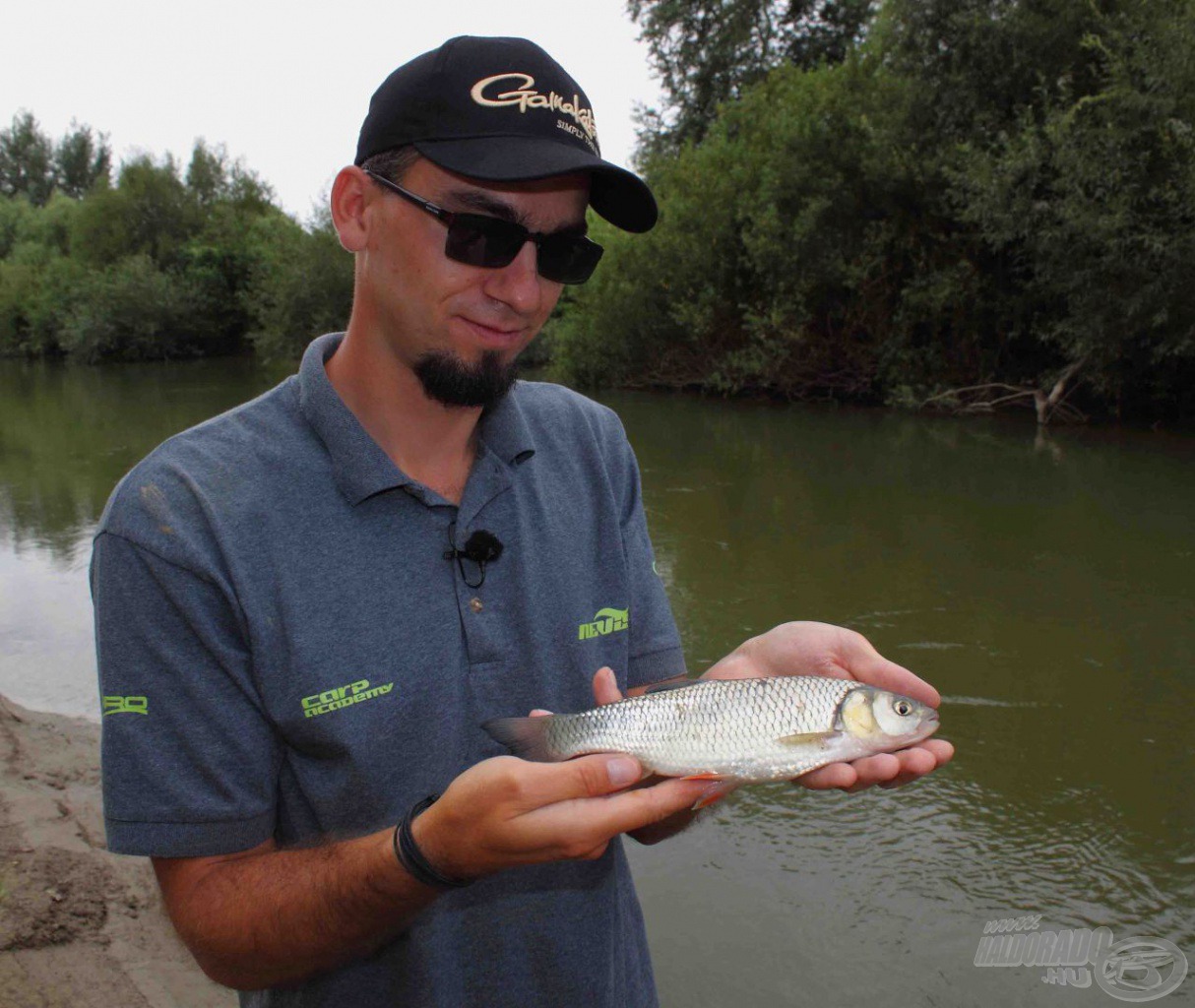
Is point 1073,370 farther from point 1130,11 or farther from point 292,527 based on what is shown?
point 292,527

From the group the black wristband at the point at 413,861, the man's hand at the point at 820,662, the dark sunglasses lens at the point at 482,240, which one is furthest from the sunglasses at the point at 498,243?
the black wristband at the point at 413,861

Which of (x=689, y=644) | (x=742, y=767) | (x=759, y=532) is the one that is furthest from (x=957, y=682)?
(x=742, y=767)

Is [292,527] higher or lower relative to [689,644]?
higher

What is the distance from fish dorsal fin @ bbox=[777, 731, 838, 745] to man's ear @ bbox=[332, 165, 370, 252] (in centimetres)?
138

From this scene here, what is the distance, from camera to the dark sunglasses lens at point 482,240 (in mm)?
1940

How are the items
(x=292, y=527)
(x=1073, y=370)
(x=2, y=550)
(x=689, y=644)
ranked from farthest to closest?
(x=1073, y=370), (x=2, y=550), (x=689, y=644), (x=292, y=527)

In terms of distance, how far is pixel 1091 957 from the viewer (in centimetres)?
405

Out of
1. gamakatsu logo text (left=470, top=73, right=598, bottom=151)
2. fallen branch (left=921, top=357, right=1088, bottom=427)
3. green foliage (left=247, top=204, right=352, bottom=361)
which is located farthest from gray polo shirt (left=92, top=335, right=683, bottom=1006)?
green foliage (left=247, top=204, right=352, bottom=361)

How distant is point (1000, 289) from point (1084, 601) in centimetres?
1142

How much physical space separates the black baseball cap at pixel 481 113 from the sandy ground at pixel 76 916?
9.59ft

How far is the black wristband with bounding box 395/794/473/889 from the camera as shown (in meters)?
1.55

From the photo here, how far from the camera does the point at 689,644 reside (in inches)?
272

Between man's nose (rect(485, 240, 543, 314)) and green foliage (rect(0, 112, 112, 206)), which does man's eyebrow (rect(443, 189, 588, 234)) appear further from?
green foliage (rect(0, 112, 112, 206))

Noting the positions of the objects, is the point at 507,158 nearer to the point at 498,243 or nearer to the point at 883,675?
the point at 498,243
